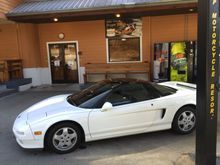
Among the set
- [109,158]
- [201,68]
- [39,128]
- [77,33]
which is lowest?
[109,158]

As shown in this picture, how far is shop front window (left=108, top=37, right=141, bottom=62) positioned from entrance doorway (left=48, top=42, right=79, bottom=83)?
185 cm

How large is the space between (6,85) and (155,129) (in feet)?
24.7

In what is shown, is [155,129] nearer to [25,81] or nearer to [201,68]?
[201,68]

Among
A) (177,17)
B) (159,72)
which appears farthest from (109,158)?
(177,17)

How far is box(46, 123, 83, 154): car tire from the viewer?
3.81m

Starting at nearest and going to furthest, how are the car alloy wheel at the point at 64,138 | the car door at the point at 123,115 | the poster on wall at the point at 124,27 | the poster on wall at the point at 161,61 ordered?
the car alloy wheel at the point at 64,138 < the car door at the point at 123,115 < the poster on wall at the point at 161,61 < the poster on wall at the point at 124,27

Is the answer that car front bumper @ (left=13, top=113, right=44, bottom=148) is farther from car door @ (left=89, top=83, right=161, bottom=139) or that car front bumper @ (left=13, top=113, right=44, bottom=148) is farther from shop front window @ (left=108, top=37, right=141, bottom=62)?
shop front window @ (left=108, top=37, right=141, bottom=62)

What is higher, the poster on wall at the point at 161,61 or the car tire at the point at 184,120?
the poster on wall at the point at 161,61

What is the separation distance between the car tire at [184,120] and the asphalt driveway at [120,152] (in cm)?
13

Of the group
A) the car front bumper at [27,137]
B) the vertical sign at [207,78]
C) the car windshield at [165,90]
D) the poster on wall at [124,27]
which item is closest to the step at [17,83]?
the poster on wall at [124,27]

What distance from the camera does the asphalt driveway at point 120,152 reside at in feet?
11.8

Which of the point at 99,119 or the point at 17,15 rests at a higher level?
the point at 17,15

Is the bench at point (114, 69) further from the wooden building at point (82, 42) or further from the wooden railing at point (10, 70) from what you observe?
the wooden railing at point (10, 70)

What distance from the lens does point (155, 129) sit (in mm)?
4316
